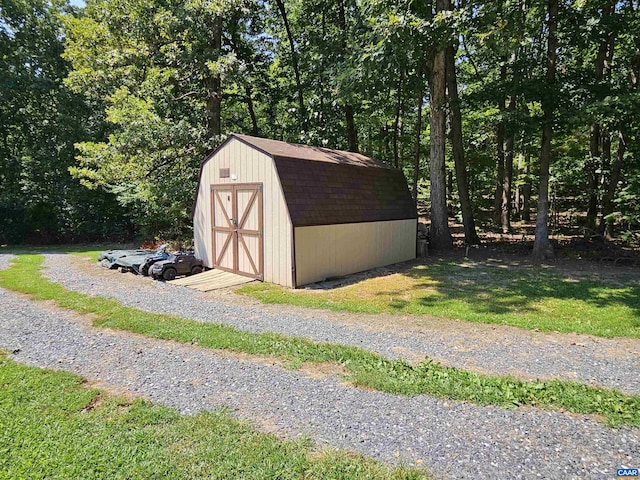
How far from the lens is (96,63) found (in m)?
11.9

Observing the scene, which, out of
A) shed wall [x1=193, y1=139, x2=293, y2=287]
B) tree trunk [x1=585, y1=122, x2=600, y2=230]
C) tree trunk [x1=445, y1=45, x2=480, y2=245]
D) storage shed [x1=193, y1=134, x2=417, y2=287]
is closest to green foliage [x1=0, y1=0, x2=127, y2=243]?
storage shed [x1=193, y1=134, x2=417, y2=287]

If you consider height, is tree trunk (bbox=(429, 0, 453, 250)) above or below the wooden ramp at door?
above

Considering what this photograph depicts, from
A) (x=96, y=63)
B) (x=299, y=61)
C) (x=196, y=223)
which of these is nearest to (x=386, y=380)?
(x=196, y=223)

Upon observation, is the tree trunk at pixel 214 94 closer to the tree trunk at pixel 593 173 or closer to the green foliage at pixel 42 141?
the green foliage at pixel 42 141

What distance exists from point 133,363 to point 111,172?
389 inches

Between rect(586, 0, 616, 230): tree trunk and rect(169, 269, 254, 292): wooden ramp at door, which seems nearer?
rect(169, 269, 254, 292): wooden ramp at door

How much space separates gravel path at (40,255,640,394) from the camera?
387 cm

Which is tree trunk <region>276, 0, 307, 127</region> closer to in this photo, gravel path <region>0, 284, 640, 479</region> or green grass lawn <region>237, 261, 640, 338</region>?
green grass lawn <region>237, 261, 640, 338</region>

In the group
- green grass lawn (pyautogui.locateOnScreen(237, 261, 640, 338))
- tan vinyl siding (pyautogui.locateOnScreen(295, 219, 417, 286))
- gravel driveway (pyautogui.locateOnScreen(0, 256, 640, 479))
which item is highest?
tan vinyl siding (pyautogui.locateOnScreen(295, 219, 417, 286))

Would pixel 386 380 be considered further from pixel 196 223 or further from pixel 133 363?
pixel 196 223

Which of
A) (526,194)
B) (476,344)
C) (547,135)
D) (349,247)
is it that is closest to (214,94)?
(349,247)

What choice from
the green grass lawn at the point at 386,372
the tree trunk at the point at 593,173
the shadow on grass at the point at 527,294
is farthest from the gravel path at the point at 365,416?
the tree trunk at the point at 593,173

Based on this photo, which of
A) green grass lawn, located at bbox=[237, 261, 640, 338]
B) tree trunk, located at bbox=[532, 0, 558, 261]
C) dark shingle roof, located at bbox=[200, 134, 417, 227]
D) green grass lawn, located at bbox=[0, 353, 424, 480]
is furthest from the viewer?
tree trunk, located at bbox=[532, 0, 558, 261]

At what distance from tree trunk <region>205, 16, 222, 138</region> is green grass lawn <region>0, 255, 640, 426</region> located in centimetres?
906
